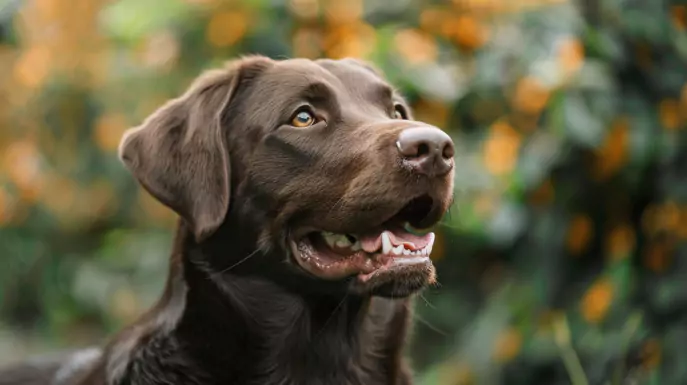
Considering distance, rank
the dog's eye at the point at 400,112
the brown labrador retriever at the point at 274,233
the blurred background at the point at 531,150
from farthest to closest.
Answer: the blurred background at the point at 531,150
the dog's eye at the point at 400,112
the brown labrador retriever at the point at 274,233

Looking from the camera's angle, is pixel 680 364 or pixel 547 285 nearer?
pixel 680 364

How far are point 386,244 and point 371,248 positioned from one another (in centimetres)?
5

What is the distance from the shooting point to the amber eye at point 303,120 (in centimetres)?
318

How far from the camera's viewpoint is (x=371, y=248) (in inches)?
118

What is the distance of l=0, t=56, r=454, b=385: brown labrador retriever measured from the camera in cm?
300

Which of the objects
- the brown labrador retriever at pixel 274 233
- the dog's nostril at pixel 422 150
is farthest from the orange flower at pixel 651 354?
the dog's nostril at pixel 422 150

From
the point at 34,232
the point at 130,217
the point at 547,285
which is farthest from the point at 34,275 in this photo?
the point at 547,285

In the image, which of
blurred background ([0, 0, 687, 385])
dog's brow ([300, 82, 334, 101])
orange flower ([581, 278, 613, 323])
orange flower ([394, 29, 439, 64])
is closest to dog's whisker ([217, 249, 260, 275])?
dog's brow ([300, 82, 334, 101])

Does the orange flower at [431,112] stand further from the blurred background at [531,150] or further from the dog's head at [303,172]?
the dog's head at [303,172]

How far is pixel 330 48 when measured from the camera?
4.77 m

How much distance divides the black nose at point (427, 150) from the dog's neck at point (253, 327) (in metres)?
0.57

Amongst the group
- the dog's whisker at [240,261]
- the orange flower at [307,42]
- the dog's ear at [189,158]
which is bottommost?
the orange flower at [307,42]

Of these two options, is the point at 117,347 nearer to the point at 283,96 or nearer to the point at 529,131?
the point at 283,96

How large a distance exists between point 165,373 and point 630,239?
2157mm
